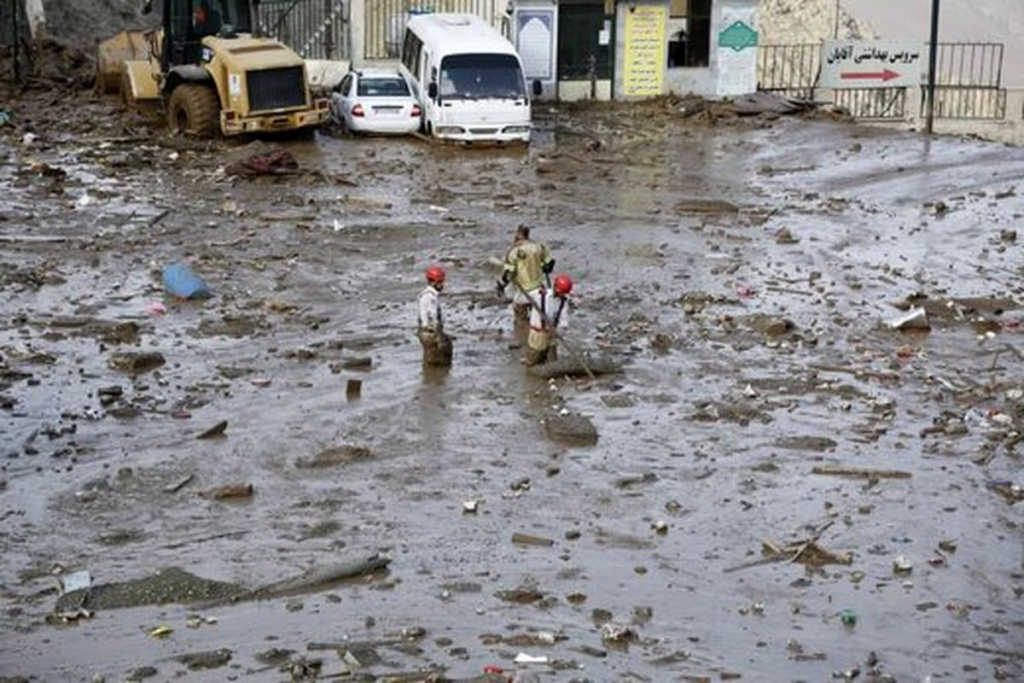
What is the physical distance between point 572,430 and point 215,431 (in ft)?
10.3

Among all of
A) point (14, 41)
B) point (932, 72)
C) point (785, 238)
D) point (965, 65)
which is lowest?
point (785, 238)

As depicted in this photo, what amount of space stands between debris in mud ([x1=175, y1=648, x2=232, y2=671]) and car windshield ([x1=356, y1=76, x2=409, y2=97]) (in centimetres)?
2150

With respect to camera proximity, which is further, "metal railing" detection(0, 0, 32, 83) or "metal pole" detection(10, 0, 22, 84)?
"metal railing" detection(0, 0, 32, 83)

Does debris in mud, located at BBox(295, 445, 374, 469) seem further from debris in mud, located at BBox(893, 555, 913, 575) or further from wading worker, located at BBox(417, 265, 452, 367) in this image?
debris in mud, located at BBox(893, 555, 913, 575)

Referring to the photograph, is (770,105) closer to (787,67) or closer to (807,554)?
(787,67)

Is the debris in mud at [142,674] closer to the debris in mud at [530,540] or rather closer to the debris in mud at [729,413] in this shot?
the debris in mud at [530,540]

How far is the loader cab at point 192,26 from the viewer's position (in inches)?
1235

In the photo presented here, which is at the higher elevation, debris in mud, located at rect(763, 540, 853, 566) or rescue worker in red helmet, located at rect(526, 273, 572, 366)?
rescue worker in red helmet, located at rect(526, 273, 572, 366)

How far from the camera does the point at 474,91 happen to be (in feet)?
101

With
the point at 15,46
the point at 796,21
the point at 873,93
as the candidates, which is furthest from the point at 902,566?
the point at 796,21

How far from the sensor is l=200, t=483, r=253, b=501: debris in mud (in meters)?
13.9

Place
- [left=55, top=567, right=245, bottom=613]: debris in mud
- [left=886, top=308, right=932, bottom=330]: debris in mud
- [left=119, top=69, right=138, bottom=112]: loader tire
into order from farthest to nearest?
[left=119, top=69, right=138, bottom=112]: loader tire
[left=886, top=308, right=932, bottom=330]: debris in mud
[left=55, top=567, right=245, bottom=613]: debris in mud

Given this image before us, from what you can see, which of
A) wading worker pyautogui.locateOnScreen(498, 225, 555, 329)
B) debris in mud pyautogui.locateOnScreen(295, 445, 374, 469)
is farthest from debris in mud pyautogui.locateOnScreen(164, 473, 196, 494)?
wading worker pyautogui.locateOnScreen(498, 225, 555, 329)

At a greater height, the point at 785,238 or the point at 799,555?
the point at 785,238
